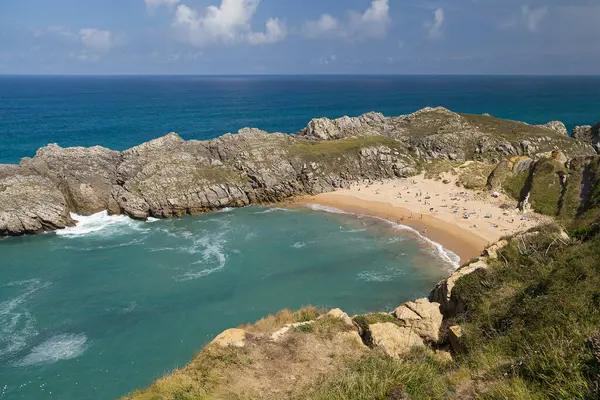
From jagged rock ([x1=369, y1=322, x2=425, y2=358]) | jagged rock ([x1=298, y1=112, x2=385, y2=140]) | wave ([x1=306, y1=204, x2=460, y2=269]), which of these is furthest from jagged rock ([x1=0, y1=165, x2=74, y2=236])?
jagged rock ([x1=298, y1=112, x2=385, y2=140])

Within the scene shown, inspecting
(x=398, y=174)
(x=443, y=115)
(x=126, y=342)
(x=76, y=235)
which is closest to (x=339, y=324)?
(x=126, y=342)

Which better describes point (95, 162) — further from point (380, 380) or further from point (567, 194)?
point (567, 194)

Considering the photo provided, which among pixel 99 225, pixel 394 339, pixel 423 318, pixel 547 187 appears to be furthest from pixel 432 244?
pixel 99 225

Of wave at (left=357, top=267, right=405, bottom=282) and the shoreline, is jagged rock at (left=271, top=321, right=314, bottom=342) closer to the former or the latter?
wave at (left=357, top=267, right=405, bottom=282)

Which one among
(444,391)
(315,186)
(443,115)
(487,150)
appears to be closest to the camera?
(444,391)

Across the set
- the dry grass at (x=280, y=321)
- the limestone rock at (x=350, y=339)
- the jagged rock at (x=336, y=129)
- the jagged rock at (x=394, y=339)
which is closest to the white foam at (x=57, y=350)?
the dry grass at (x=280, y=321)

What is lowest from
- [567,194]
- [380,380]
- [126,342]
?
[126,342]
